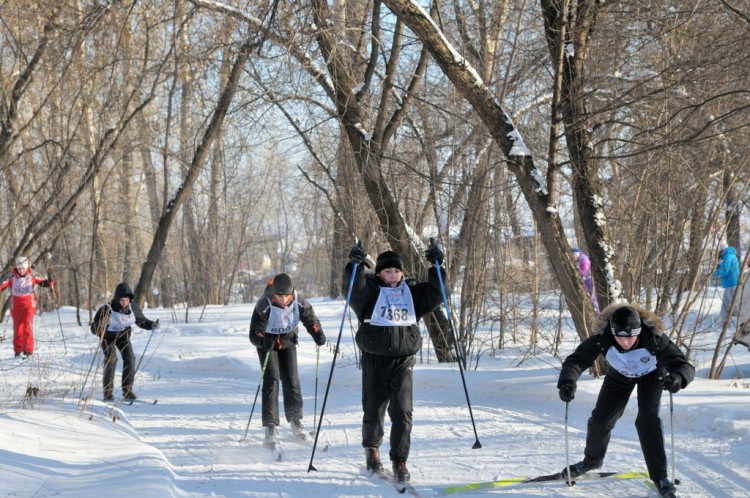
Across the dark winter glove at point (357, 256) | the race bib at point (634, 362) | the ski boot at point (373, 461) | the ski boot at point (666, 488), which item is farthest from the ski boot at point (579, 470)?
the dark winter glove at point (357, 256)

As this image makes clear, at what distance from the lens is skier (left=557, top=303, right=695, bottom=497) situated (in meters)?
5.03

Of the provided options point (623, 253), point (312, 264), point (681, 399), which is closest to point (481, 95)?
point (623, 253)

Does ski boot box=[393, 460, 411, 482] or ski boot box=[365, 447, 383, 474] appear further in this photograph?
ski boot box=[365, 447, 383, 474]

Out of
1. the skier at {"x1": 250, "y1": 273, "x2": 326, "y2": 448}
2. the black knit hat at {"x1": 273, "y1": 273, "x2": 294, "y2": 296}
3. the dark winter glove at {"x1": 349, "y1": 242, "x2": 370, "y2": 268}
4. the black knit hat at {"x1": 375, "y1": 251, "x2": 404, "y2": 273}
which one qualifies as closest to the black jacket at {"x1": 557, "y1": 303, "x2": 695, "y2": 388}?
the black knit hat at {"x1": 375, "y1": 251, "x2": 404, "y2": 273}

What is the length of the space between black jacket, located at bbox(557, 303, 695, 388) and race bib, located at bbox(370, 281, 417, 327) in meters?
1.30

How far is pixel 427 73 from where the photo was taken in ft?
44.7

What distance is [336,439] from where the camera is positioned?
7285 millimetres

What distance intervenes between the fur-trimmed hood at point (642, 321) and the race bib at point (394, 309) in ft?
4.70

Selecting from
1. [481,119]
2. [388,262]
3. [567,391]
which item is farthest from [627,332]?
[481,119]

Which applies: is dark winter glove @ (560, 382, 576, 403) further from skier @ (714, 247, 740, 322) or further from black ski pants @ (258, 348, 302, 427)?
skier @ (714, 247, 740, 322)

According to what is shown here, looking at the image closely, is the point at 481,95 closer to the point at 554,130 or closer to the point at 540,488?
the point at 554,130

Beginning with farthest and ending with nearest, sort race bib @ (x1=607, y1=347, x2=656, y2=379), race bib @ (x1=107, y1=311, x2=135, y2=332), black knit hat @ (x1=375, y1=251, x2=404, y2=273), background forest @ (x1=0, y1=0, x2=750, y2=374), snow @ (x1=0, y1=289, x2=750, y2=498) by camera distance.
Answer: race bib @ (x1=107, y1=311, x2=135, y2=332) → background forest @ (x1=0, y1=0, x2=750, y2=374) → black knit hat @ (x1=375, y1=251, x2=404, y2=273) → snow @ (x1=0, y1=289, x2=750, y2=498) → race bib @ (x1=607, y1=347, x2=656, y2=379)

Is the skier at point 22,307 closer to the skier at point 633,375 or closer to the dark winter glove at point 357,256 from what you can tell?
the dark winter glove at point 357,256

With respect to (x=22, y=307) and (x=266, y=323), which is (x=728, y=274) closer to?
(x=266, y=323)
